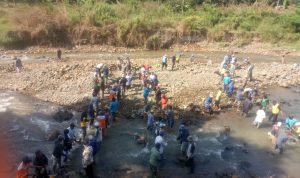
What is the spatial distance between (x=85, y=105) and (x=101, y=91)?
6.57 feet

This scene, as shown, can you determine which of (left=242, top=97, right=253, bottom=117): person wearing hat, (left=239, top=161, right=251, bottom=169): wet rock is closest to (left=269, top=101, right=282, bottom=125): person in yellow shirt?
(left=242, top=97, right=253, bottom=117): person wearing hat

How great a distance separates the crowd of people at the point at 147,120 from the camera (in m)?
14.7

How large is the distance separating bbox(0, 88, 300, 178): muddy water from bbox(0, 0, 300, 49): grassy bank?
47.0ft

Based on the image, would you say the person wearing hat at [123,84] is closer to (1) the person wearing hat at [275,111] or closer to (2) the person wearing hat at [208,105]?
(2) the person wearing hat at [208,105]

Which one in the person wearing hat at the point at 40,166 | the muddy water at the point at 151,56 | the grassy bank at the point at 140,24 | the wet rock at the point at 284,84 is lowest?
the person wearing hat at the point at 40,166

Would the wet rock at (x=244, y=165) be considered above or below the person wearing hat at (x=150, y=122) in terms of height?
below

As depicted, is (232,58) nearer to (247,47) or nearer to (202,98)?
(202,98)

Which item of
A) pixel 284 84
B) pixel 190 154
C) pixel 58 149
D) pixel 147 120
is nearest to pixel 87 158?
pixel 58 149

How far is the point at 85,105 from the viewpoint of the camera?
21.8 metres

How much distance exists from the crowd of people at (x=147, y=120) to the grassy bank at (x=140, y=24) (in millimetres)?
9486

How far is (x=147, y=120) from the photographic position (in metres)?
20.4

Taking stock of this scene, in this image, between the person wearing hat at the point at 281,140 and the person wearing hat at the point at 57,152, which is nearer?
the person wearing hat at the point at 57,152

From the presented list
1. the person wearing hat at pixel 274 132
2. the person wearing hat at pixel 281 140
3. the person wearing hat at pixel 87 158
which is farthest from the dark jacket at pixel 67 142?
the person wearing hat at pixel 274 132

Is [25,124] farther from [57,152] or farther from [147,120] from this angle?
[147,120]
